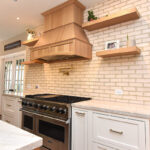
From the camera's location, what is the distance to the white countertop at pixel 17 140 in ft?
2.16

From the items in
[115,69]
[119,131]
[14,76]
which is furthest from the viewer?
[14,76]

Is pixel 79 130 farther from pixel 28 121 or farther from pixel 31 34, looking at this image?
pixel 31 34

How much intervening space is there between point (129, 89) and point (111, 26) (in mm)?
1152

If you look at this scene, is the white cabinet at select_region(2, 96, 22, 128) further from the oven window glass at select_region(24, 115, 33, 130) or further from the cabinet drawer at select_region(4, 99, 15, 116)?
the oven window glass at select_region(24, 115, 33, 130)

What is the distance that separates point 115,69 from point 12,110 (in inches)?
106

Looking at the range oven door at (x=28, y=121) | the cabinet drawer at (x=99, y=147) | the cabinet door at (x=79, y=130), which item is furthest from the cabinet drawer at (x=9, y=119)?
the cabinet drawer at (x=99, y=147)

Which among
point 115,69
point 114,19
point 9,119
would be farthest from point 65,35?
point 9,119

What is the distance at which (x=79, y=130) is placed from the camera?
1.85 metres

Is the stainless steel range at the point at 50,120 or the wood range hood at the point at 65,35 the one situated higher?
the wood range hood at the point at 65,35

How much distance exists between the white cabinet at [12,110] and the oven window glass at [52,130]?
105 cm

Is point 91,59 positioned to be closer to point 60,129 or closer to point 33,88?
point 60,129

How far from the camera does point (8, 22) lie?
3457 millimetres

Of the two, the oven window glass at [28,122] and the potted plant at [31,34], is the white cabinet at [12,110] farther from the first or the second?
the potted plant at [31,34]

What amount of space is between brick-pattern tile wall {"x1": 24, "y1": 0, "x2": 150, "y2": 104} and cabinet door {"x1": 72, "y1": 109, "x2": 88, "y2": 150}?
2.17ft
